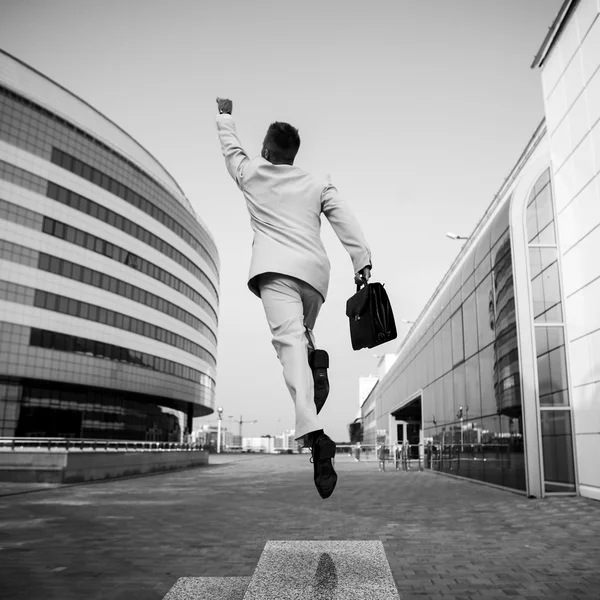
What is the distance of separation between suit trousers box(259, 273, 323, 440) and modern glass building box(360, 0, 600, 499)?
1049 cm

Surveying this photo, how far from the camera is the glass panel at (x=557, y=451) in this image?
42.2ft

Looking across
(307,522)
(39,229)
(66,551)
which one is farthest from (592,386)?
(39,229)

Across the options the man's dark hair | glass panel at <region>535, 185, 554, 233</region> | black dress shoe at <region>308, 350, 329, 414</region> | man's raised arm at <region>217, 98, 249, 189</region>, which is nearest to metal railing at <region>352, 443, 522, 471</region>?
glass panel at <region>535, 185, 554, 233</region>

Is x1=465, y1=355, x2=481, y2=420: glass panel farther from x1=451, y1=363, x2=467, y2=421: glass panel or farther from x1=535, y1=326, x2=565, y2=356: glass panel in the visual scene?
x1=535, y1=326, x2=565, y2=356: glass panel

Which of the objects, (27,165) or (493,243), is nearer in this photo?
(493,243)

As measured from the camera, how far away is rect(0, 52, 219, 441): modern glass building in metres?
39.9

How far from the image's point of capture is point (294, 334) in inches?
121

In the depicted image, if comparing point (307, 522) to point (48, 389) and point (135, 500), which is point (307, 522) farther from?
point (48, 389)

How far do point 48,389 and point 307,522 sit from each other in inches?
1601

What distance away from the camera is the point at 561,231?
13.6 metres

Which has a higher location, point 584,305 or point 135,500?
point 584,305

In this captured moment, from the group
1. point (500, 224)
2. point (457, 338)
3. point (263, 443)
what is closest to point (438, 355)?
point (457, 338)

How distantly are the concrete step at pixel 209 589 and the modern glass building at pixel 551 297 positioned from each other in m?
10.4

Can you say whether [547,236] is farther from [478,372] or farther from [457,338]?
[457,338]
